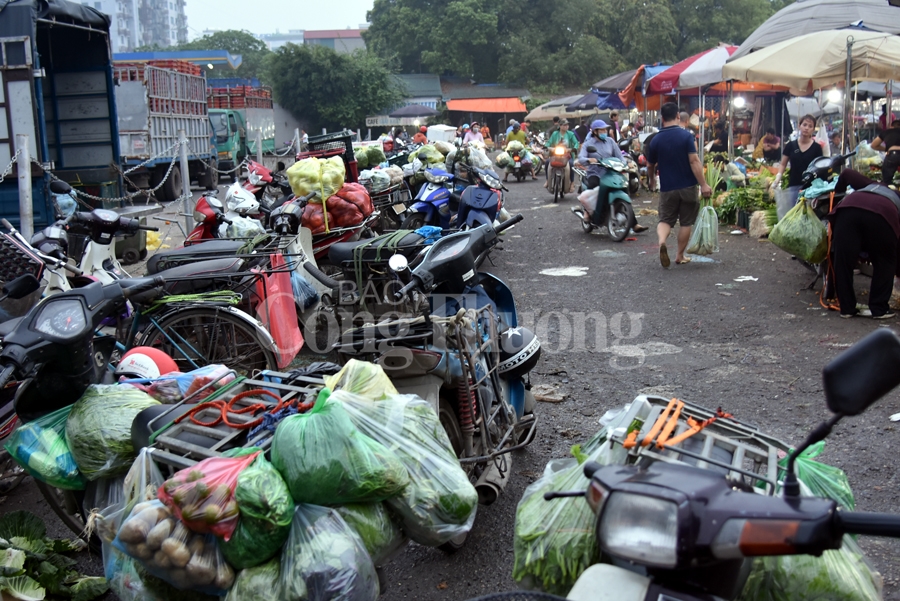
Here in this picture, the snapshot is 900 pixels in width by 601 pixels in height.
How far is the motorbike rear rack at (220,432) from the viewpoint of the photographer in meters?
2.59

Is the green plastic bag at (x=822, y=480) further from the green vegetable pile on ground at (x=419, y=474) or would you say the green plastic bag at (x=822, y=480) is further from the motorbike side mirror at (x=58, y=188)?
the motorbike side mirror at (x=58, y=188)

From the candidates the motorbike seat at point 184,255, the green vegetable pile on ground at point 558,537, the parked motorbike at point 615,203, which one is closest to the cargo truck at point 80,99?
the motorbike seat at point 184,255

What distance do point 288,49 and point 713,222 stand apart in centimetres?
3931

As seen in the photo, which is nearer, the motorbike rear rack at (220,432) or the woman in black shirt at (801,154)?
the motorbike rear rack at (220,432)

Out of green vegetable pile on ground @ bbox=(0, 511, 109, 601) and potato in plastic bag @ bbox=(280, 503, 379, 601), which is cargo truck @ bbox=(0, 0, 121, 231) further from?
potato in plastic bag @ bbox=(280, 503, 379, 601)

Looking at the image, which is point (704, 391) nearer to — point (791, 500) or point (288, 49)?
point (791, 500)

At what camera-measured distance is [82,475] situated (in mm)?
3137

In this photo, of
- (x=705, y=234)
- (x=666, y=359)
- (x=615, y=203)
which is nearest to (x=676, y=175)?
(x=705, y=234)

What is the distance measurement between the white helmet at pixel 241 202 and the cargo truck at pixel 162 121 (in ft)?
20.6

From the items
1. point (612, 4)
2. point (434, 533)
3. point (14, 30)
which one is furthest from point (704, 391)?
point (612, 4)

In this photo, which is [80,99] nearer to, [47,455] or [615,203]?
[615,203]

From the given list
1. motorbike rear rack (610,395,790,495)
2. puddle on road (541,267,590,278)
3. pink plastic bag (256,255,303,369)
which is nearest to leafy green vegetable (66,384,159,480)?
motorbike rear rack (610,395,790,495)

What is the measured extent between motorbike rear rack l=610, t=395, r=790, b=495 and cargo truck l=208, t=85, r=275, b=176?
24.6 meters

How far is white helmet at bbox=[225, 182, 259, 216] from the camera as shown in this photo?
897 cm
